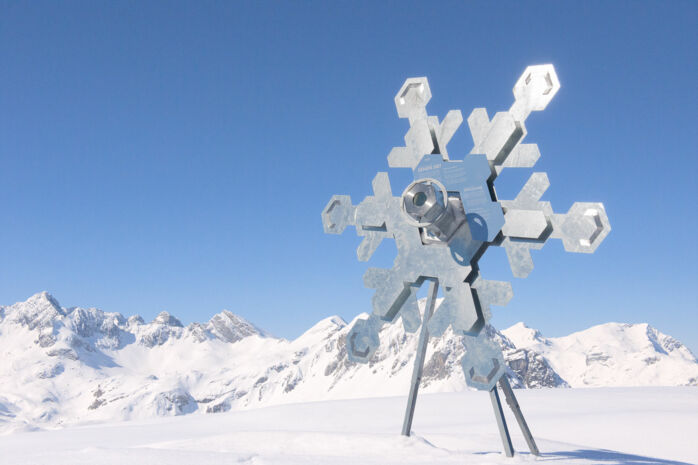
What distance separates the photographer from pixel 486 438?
36.9ft

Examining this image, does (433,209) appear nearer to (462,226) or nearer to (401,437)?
(462,226)

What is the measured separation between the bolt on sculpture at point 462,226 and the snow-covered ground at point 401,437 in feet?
4.13

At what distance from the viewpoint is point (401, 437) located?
9.28 m

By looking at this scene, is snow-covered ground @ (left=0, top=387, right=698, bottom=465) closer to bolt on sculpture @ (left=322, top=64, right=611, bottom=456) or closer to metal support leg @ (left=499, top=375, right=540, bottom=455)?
metal support leg @ (left=499, top=375, right=540, bottom=455)

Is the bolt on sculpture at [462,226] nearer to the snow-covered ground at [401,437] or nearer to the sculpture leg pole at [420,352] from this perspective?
the sculpture leg pole at [420,352]

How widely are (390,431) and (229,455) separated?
7165 mm

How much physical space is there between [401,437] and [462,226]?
156 inches

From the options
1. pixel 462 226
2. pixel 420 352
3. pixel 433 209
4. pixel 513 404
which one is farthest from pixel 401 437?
pixel 433 209

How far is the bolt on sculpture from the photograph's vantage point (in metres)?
7.93

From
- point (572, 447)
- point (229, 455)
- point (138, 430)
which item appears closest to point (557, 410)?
point (572, 447)

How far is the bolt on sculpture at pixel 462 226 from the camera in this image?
7.93 m

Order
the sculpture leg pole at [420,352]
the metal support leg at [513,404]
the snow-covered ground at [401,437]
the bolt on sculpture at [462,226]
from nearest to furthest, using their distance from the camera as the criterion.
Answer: the bolt on sculpture at [462,226] → the metal support leg at [513,404] → the snow-covered ground at [401,437] → the sculpture leg pole at [420,352]

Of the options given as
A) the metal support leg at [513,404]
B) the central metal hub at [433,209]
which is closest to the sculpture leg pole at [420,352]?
the central metal hub at [433,209]

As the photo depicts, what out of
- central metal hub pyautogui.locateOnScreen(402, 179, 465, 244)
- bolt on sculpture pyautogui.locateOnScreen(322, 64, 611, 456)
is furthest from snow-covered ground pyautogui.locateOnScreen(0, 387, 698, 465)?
central metal hub pyautogui.locateOnScreen(402, 179, 465, 244)
